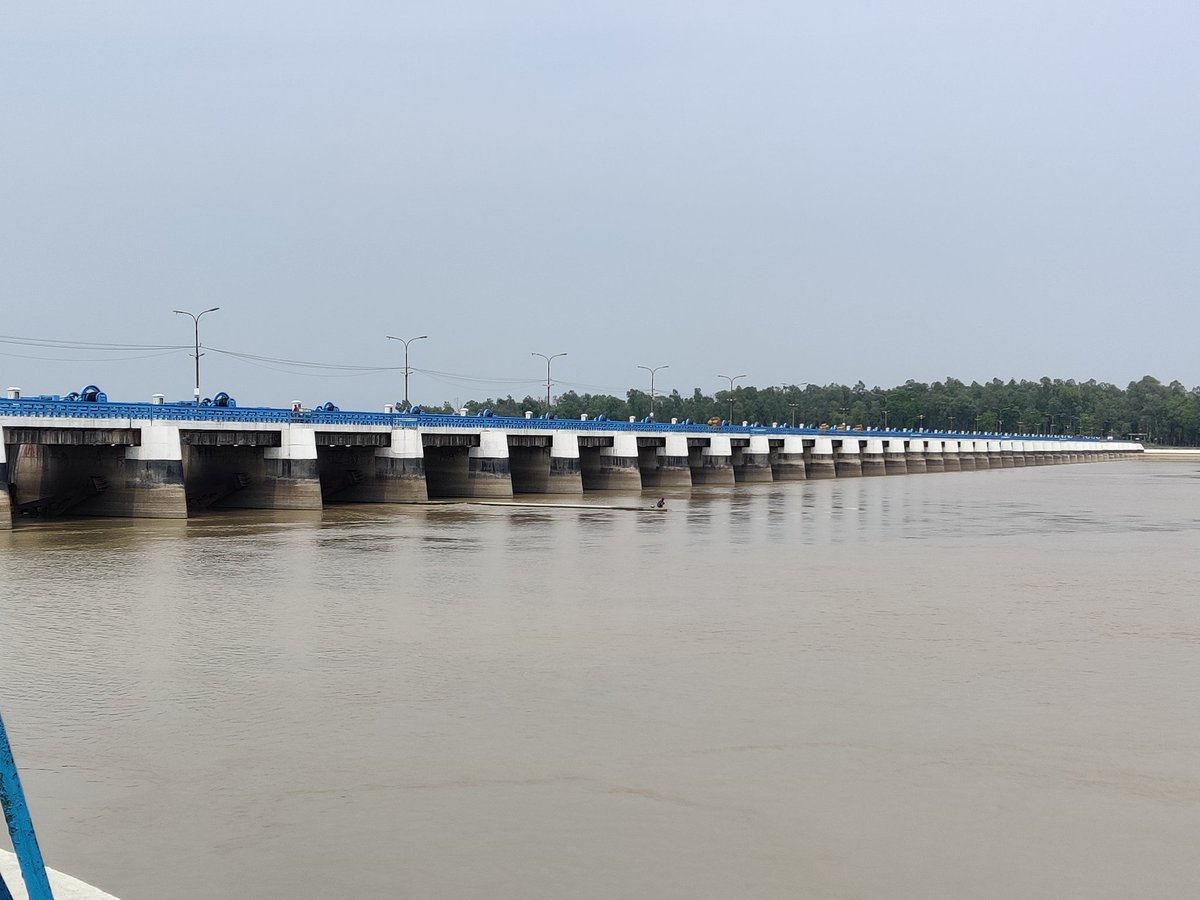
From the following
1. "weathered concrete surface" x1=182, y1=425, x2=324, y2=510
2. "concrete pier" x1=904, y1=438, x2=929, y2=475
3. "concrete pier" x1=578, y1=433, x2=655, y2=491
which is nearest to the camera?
"weathered concrete surface" x1=182, y1=425, x2=324, y2=510

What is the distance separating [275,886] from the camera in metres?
10.7

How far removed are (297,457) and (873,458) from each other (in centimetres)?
8983

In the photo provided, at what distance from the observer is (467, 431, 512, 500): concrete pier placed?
69.6 metres

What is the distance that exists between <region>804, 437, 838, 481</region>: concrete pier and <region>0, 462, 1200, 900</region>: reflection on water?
83274 millimetres

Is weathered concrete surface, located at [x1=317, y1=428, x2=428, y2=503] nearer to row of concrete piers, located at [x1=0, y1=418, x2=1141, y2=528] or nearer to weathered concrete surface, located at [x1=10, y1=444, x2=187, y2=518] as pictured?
row of concrete piers, located at [x1=0, y1=418, x2=1141, y2=528]

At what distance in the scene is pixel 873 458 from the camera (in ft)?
444

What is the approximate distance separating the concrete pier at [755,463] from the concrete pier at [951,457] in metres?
59.3

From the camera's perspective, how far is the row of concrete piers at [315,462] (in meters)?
50.9

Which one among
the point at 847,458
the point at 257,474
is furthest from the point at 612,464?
the point at 847,458

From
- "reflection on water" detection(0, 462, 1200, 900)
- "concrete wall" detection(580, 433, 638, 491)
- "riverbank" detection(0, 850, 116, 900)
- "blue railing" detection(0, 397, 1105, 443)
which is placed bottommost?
"reflection on water" detection(0, 462, 1200, 900)

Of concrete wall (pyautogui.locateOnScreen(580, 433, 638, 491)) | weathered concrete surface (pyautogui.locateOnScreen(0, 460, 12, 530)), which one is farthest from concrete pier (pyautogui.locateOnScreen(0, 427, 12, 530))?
concrete wall (pyautogui.locateOnScreen(580, 433, 638, 491))

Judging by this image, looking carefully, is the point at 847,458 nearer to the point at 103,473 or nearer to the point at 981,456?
the point at 981,456

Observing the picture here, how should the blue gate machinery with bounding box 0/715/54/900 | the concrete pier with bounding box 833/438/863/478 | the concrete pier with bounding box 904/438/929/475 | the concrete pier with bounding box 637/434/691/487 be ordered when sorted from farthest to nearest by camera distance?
the concrete pier with bounding box 904/438/929/475, the concrete pier with bounding box 833/438/863/478, the concrete pier with bounding box 637/434/691/487, the blue gate machinery with bounding box 0/715/54/900

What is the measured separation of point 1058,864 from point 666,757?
494 cm
